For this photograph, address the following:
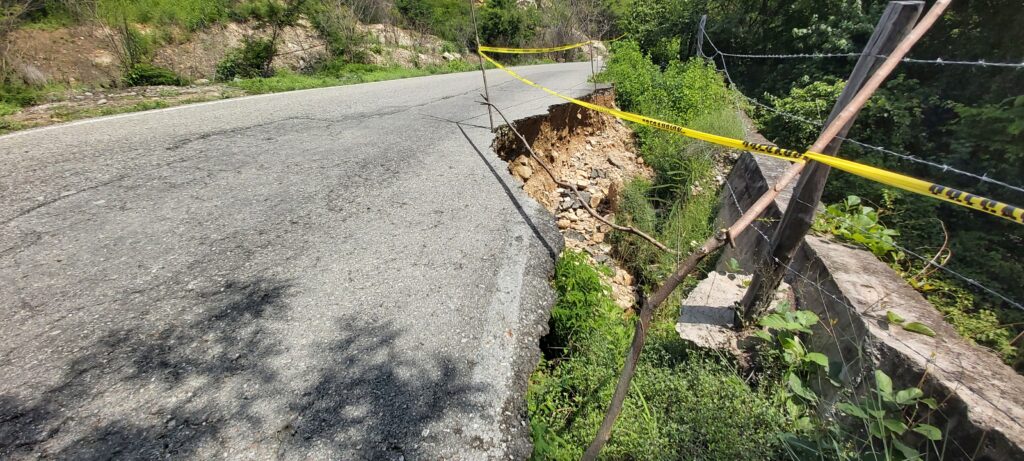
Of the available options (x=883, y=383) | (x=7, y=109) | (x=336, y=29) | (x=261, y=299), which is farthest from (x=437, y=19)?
(x=883, y=383)

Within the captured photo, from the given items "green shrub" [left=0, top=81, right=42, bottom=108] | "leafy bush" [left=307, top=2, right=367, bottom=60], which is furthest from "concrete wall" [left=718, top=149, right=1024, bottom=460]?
"leafy bush" [left=307, top=2, right=367, bottom=60]

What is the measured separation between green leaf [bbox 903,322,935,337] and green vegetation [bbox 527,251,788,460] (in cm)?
69

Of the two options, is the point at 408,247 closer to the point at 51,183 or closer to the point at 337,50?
the point at 51,183

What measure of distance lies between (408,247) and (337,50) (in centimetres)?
1047

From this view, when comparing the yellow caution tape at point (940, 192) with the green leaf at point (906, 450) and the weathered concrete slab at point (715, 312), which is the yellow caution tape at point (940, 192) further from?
the weathered concrete slab at point (715, 312)

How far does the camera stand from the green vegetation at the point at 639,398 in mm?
1795

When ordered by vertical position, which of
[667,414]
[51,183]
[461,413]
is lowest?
[667,414]

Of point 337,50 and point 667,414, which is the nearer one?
point 667,414

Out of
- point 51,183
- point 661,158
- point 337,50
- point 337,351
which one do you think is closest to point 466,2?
point 337,50

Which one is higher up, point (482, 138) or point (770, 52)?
point (770, 52)

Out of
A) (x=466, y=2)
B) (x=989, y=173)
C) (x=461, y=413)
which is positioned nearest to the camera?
(x=461, y=413)

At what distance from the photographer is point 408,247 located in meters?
2.70

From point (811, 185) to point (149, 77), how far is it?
947 cm

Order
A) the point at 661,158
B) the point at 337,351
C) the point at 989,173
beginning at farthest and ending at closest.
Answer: the point at 661,158 < the point at 989,173 < the point at 337,351
